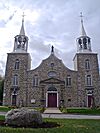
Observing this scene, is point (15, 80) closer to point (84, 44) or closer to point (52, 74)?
point (52, 74)

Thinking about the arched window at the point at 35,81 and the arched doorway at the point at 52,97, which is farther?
the arched window at the point at 35,81

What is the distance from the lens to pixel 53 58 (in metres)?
43.0

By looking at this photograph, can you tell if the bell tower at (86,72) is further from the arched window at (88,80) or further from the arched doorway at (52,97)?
the arched doorway at (52,97)

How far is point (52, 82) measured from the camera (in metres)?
40.0

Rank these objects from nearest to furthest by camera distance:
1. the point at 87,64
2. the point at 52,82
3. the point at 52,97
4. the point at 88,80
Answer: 1. the point at 52,97
2. the point at 52,82
3. the point at 88,80
4. the point at 87,64

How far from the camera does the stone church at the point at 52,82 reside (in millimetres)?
39500

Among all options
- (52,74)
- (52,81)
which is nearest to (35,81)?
(52,81)

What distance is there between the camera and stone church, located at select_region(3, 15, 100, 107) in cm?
3950

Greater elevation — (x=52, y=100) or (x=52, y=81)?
(x=52, y=81)

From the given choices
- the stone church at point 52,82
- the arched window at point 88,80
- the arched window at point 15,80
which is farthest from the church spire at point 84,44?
the arched window at point 15,80

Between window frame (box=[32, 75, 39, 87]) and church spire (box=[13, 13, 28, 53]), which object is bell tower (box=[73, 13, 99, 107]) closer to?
window frame (box=[32, 75, 39, 87])

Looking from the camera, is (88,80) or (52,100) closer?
(52,100)

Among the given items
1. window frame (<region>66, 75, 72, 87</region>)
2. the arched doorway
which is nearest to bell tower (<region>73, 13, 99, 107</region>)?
window frame (<region>66, 75, 72, 87</region>)

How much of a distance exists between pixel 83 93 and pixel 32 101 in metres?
10.0
